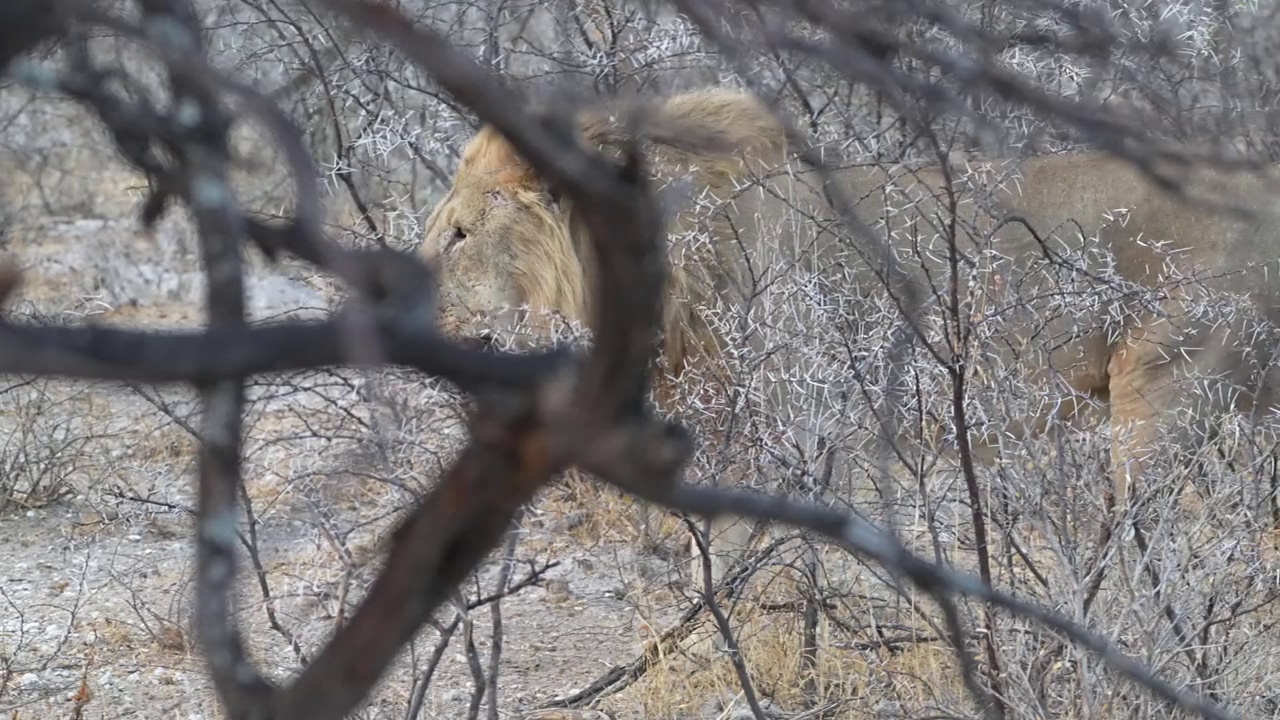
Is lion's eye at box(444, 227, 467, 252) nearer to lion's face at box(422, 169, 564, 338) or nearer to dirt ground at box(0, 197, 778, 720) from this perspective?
lion's face at box(422, 169, 564, 338)

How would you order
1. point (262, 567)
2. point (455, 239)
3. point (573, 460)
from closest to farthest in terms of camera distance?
point (573, 460) < point (262, 567) < point (455, 239)

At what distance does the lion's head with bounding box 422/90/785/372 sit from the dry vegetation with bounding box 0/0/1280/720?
0.20m

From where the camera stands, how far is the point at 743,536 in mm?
4812

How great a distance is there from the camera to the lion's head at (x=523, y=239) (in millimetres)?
4703

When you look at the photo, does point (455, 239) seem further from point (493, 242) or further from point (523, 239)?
point (523, 239)

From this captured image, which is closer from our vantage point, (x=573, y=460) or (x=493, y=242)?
(x=573, y=460)

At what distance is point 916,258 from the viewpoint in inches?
170

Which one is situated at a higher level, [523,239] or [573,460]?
[523,239]

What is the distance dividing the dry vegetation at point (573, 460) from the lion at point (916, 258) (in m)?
0.22

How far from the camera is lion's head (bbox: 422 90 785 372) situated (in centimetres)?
470

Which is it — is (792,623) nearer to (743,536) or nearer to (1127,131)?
(743,536)

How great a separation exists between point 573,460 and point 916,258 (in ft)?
11.0

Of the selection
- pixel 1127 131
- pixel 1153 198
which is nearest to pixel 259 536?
pixel 1153 198

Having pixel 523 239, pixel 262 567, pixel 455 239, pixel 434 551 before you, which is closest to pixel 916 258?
pixel 523 239
